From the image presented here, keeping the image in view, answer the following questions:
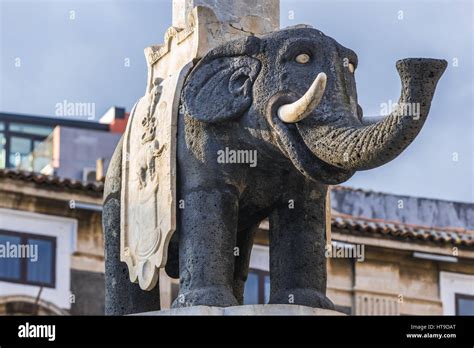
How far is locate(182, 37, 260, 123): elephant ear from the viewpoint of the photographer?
18.5 m

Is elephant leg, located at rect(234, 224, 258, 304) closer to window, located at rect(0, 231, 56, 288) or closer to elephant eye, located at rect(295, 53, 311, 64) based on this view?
elephant eye, located at rect(295, 53, 311, 64)

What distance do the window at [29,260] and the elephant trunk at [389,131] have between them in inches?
749

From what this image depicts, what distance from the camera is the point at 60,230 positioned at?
37656 mm

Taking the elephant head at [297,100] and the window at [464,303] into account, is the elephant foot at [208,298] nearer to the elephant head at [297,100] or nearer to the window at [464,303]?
the elephant head at [297,100]

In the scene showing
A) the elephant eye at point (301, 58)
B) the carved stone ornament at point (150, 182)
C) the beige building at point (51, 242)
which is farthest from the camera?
the beige building at point (51, 242)

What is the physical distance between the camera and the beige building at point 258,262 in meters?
37.0

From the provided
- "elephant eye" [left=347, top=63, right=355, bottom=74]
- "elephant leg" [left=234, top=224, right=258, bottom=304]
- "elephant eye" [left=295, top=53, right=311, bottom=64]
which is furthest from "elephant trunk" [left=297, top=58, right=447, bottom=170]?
"elephant leg" [left=234, top=224, right=258, bottom=304]

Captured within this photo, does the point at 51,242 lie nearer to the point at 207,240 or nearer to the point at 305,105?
the point at 207,240

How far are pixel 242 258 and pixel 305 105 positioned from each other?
5.57 ft

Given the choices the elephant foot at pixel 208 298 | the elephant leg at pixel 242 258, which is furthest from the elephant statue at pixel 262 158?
the elephant leg at pixel 242 258

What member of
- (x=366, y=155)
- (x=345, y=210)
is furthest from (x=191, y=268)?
(x=345, y=210)

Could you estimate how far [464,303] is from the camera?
4022cm

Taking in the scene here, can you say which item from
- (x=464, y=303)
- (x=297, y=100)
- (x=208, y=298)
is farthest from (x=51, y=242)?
(x=297, y=100)
